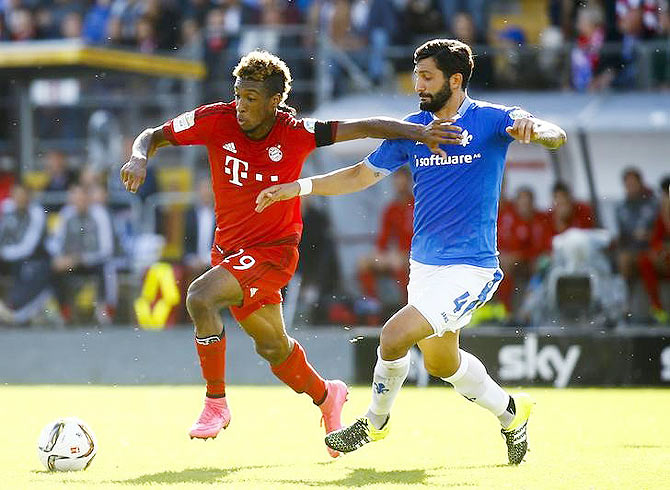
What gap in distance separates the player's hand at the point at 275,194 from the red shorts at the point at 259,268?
638mm

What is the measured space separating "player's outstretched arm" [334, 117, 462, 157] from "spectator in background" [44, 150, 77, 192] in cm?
1033

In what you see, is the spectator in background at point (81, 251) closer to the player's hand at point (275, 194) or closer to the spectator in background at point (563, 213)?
the spectator in background at point (563, 213)

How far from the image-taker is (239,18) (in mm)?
18594

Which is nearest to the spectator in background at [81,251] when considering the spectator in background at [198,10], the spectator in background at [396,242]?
the spectator in background at [396,242]

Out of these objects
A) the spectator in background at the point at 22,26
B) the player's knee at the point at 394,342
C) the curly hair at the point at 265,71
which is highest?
the curly hair at the point at 265,71

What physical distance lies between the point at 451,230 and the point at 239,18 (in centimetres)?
1199

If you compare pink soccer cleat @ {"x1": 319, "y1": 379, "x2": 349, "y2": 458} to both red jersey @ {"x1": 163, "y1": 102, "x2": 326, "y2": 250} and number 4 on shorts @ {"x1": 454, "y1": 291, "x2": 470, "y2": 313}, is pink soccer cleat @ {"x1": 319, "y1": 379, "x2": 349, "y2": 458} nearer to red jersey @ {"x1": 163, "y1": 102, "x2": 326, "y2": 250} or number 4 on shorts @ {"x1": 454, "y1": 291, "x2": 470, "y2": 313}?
red jersey @ {"x1": 163, "y1": 102, "x2": 326, "y2": 250}

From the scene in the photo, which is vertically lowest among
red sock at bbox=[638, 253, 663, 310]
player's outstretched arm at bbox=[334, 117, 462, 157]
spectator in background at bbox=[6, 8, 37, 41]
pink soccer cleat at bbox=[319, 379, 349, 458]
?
red sock at bbox=[638, 253, 663, 310]

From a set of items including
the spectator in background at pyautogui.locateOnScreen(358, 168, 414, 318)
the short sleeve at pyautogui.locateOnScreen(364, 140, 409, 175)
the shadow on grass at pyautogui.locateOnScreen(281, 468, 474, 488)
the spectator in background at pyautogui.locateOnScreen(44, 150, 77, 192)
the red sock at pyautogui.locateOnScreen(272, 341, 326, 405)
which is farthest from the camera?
the spectator in background at pyautogui.locateOnScreen(44, 150, 77, 192)

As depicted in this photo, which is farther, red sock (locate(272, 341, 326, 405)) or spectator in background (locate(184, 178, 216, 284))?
→ spectator in background (locate(184, 178, 216, 284))

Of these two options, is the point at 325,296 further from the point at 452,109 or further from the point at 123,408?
the point at 452,109

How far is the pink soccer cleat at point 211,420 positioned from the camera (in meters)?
7.50

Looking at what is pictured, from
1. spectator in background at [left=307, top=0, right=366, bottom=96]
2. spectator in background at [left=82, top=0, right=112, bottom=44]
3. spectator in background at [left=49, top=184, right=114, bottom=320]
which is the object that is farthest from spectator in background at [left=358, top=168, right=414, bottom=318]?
spectator in background at [left=82, top=0, right=112, bottom=44]

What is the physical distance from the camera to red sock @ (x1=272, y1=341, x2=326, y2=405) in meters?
8.00
